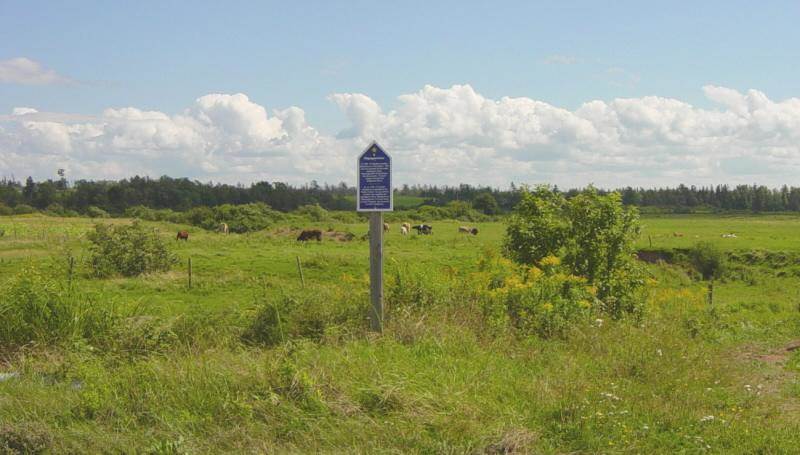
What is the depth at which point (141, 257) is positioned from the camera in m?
29.7

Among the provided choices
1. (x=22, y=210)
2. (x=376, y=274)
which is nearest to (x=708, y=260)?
(x=376, y=274)

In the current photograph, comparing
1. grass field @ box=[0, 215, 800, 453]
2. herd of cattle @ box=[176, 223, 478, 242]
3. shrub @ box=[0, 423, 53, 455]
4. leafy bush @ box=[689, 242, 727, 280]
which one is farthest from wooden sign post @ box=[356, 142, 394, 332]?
herd of cattle @ box=[176, 223, 478, 242]

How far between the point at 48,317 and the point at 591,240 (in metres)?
11.4

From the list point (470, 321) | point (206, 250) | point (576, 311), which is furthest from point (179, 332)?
point (206, 250)

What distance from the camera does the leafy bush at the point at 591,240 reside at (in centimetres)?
1564

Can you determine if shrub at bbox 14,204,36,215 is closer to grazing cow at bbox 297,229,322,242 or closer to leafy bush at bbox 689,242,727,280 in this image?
grazing cow at bbox 297,229,322,242

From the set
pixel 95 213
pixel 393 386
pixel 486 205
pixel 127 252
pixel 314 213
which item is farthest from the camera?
pixel 486 205

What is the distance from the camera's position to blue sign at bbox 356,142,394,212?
8.46 m

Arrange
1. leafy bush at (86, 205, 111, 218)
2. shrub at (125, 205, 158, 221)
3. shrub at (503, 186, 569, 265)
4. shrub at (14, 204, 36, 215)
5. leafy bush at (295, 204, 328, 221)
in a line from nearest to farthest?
shrub at (503, 186, 569, 265)
leafy bush at (295, 204, 328, 221)
shrub at (125, 205, 158, 221)
leafy bush at (86, 205, 111, 218)
shrub at (14, 204, 36, 215)

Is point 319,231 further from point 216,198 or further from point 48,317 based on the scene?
point 216,198

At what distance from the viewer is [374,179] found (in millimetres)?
8531

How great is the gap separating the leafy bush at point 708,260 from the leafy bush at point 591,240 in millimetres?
28150

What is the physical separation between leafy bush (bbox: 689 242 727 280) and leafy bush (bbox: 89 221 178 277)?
31249 millimetres

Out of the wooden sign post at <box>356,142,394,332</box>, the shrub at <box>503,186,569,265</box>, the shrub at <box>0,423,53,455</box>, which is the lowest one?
the shrub at <box>0,423,53,455</box>
